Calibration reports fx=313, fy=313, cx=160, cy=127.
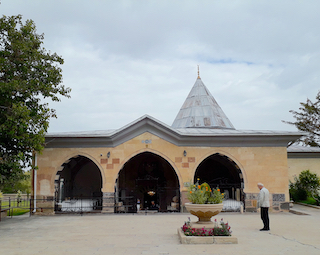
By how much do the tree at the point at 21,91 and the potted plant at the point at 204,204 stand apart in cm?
622

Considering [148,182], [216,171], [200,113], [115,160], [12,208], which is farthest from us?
[200,113]

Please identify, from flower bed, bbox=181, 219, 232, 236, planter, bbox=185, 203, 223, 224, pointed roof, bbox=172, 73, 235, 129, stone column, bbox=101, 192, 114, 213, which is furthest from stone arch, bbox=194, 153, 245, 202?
flower bed, bbox=181, 219, 232, 236

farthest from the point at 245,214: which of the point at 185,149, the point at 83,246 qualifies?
the point at 83,246

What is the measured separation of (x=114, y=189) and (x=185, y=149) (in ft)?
12.6

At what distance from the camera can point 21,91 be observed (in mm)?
11055

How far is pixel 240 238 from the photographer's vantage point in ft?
26.9

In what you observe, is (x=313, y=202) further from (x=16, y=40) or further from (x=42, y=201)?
(x=16, y=40)

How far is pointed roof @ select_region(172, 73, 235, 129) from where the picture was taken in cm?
2058

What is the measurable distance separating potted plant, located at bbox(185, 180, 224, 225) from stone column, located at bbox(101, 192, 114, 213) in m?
6.87

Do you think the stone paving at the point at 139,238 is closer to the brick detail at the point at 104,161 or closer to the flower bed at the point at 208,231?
the flower bed at the point at 208,231

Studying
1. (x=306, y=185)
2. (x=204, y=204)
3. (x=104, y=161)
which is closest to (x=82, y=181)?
(x=104, y=161)

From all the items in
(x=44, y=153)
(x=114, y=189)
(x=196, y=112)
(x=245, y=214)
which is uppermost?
(x=196, y=112)

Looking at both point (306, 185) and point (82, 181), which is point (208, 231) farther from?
point (82, 181)

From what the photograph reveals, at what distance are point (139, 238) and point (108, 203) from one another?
6521 mm
